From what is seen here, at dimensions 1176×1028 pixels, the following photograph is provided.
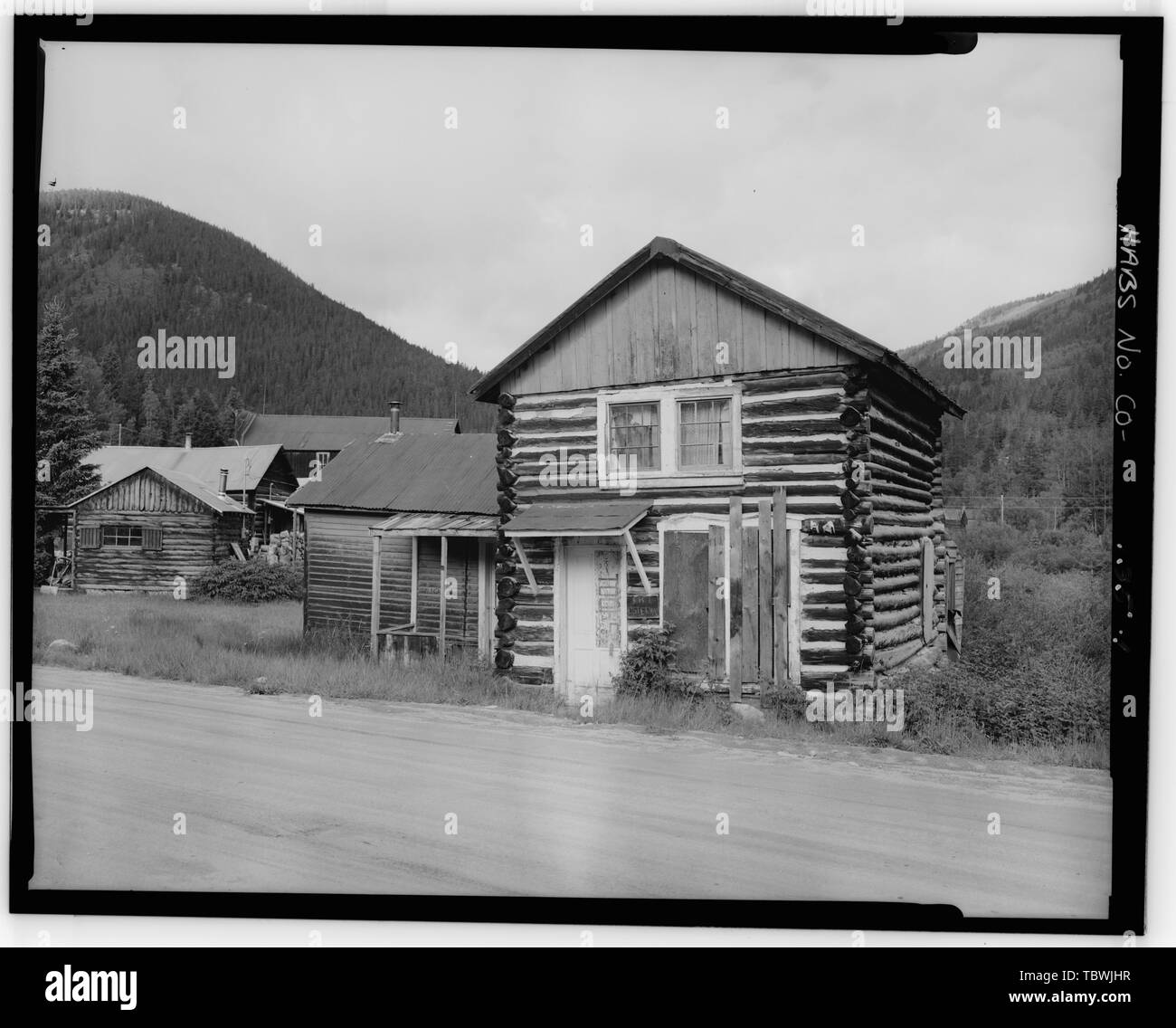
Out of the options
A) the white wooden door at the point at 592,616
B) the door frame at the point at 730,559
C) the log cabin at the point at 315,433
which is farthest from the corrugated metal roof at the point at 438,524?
the door frame at the point at 730,559

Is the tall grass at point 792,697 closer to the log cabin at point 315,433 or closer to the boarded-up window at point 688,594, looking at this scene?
the boarded-up window at point 688,594

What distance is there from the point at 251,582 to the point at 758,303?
15.7ft

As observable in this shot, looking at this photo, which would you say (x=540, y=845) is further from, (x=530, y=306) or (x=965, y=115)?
(x=965, y=115)

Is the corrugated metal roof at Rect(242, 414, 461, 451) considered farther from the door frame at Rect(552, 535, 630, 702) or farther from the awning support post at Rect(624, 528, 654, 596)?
the awning support post at Rect(624, 528, 654, 596)

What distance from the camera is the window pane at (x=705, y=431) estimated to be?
764 cm

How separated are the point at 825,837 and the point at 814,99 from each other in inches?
199

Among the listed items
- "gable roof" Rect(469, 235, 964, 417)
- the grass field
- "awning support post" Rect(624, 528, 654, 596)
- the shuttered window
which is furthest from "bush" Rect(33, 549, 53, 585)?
"awning support post" Rect(624, 528, 654, 596)

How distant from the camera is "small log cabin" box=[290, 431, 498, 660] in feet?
23.6

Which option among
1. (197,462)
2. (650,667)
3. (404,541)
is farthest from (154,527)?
(650,667)

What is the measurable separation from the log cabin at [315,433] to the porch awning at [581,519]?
4.66 ft

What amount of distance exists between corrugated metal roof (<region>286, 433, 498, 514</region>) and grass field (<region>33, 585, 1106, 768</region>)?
103cm

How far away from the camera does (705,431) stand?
301 inches

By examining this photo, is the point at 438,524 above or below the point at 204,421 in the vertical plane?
below

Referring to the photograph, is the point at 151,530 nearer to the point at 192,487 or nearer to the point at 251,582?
the point at 192,487
